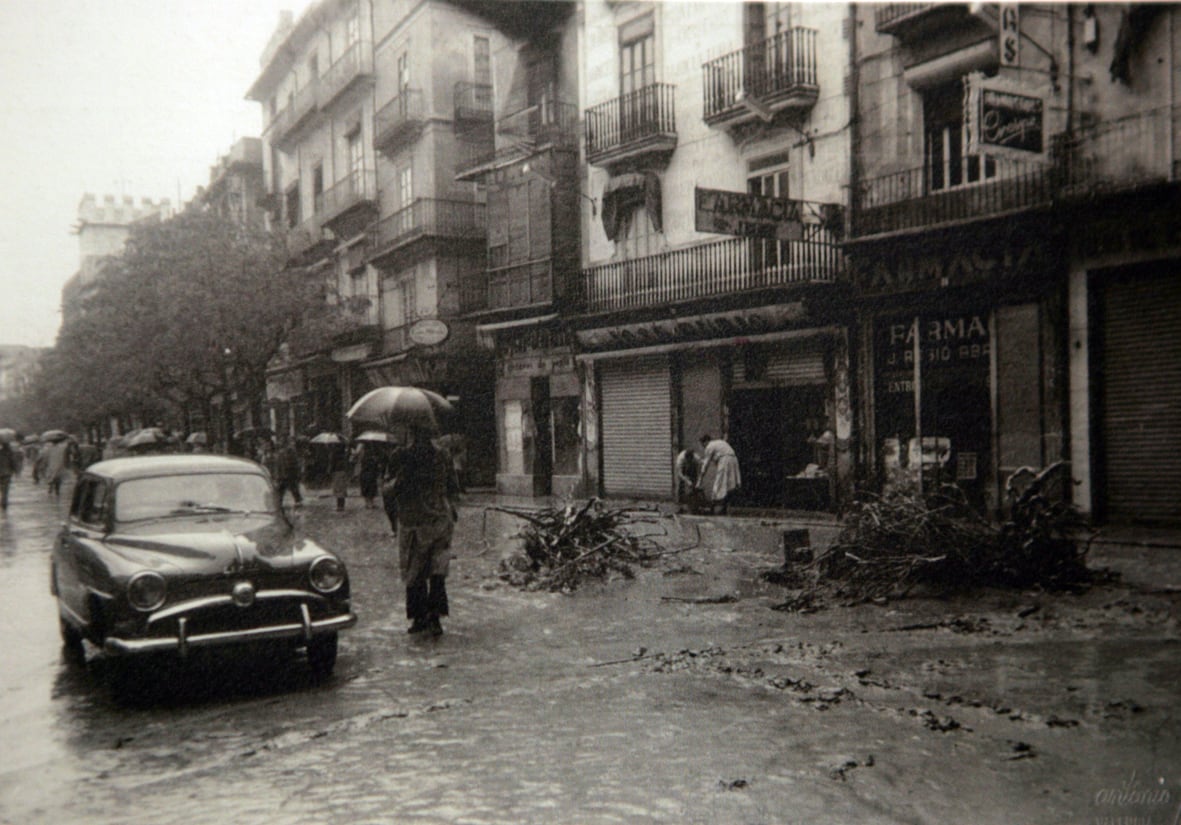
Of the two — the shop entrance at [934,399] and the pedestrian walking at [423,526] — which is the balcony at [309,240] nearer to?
the shop entrance at [934,399]

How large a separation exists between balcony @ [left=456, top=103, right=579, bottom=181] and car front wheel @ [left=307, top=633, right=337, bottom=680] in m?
19.0

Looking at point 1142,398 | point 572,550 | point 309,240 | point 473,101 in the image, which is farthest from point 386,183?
point 1142,398

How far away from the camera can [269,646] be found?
7684 mm

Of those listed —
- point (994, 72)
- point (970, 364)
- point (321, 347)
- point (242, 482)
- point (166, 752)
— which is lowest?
point (166, 752)

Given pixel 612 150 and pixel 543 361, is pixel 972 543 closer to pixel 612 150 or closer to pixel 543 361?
pixel 612 150

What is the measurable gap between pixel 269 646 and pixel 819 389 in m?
13.2

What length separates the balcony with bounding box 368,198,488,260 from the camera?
29.4 m

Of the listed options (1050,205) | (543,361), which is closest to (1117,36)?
(1050,205)

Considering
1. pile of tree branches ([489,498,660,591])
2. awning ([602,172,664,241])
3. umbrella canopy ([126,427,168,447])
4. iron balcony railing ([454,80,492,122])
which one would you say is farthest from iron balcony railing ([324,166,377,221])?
pile of tree branches ([489,498,660,591])

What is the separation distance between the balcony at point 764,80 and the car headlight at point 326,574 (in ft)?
44.0

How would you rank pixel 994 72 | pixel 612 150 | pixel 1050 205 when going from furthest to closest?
pixel 612 150 → pixel 994 72 → pixel 1050 205

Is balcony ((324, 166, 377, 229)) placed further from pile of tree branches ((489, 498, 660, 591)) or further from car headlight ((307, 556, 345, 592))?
car headlight ((307, 556, 345, 592))

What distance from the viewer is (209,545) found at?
668cm

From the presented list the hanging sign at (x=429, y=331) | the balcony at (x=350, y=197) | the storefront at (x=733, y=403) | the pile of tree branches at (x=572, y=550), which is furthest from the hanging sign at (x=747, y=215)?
the balcony at (x=350, y=197)
